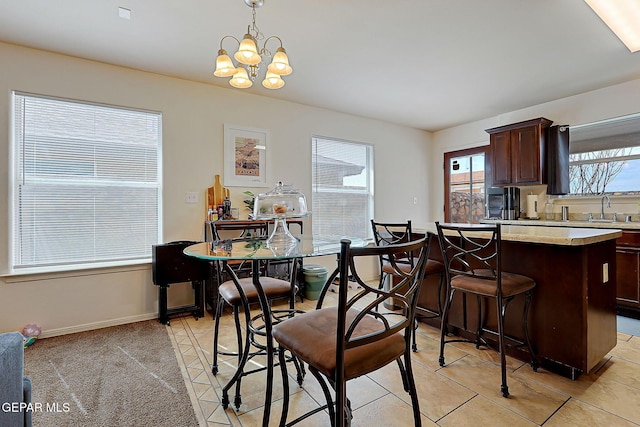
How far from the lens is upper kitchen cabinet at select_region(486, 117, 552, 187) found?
3973 millimetres

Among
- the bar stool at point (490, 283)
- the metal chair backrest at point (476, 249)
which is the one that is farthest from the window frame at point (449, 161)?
the bar stool at point (490, 283)

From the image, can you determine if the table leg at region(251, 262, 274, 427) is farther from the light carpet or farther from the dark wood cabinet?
the dark wood cabinet

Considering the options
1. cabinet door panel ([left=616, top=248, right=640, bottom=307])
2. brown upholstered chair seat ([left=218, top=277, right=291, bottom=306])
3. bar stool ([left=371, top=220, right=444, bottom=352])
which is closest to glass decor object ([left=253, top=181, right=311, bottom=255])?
brown upholstered chair seat ([left=218, top=277, right=291, bottom=306])

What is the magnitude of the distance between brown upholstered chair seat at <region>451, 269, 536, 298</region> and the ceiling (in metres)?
1.92

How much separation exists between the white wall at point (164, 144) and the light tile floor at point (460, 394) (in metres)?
1.23

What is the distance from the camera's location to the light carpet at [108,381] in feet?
5.39

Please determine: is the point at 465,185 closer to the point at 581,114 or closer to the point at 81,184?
the point at 581,114

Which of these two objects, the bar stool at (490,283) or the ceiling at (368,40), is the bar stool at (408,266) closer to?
the bar stool at (490,283)

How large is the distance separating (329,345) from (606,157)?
4.45 metres

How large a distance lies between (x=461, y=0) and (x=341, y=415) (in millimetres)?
2598

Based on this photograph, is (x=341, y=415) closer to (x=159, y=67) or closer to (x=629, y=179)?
(x=159, y=67)

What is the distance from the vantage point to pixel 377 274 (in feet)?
15.9

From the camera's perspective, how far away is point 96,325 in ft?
9.50

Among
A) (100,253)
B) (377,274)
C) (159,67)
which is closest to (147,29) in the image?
(159,67)
